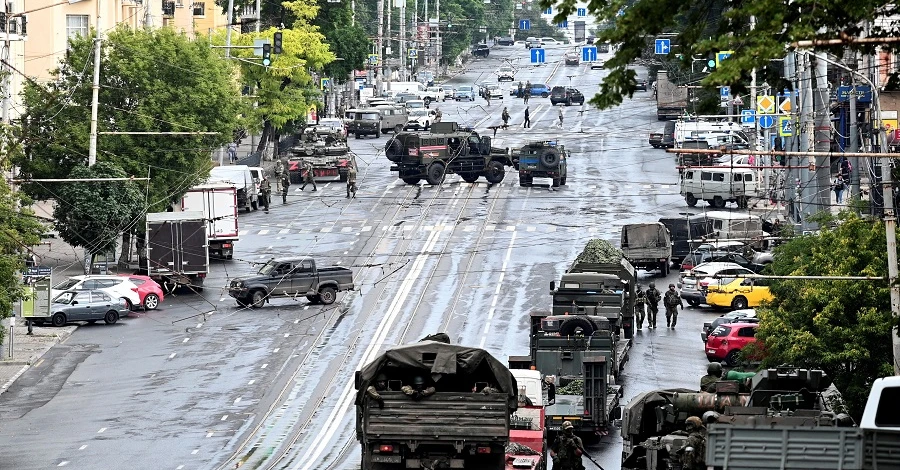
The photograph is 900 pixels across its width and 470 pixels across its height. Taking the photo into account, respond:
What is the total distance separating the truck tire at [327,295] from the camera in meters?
55.5

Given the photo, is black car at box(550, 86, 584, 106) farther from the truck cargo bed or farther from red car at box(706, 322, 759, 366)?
the truck cargo bed

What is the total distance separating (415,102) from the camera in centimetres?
11575

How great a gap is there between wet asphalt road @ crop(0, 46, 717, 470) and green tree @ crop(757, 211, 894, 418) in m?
4.27

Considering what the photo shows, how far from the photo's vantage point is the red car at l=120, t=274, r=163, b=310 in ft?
184

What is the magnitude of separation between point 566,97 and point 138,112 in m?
57.7

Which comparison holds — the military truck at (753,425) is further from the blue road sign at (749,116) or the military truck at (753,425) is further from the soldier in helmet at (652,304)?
the blue road sign at (749,116)

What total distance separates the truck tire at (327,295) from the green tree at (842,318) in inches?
704

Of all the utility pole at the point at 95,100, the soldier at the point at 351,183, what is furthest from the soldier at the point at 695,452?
the soldier at the point at 351,183

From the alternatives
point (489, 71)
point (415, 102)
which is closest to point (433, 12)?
point (489, 71)

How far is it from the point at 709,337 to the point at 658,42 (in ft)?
125

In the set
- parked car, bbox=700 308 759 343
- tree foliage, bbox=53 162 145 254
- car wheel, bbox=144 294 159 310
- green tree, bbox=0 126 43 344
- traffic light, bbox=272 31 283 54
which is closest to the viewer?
green tree, bbox=0 126 43 344

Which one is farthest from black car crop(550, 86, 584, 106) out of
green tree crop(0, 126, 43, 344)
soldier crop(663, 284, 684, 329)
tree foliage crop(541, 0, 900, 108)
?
tree foliage crop(541, 0, 900, 108)

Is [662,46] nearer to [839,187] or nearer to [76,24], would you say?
[839,187]

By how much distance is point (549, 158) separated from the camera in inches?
3014
